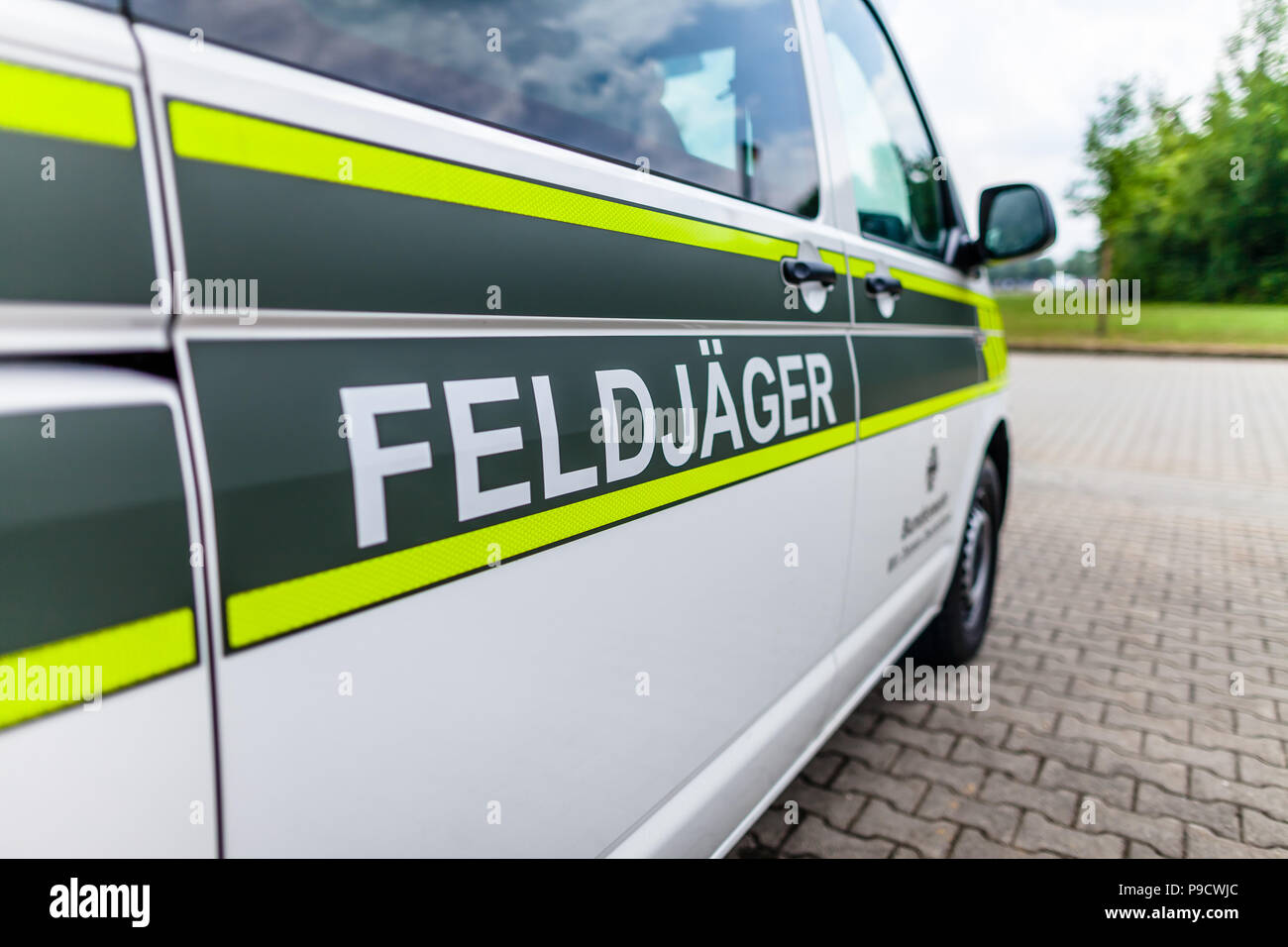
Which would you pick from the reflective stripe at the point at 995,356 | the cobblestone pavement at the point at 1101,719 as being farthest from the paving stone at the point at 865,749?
the reflective stripe at the point at 995,356

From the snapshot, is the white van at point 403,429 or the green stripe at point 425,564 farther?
the green stripe at point 425,564

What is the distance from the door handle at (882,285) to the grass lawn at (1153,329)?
6.52m

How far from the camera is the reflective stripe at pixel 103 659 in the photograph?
57cm

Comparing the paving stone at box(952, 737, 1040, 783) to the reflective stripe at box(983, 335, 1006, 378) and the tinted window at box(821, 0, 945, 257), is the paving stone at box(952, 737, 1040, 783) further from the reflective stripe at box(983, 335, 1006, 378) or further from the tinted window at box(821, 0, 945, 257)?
the tinted window at box(821, 0, 945, 257)

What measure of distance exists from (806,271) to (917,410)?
0.78 metres

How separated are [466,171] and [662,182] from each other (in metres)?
0.46

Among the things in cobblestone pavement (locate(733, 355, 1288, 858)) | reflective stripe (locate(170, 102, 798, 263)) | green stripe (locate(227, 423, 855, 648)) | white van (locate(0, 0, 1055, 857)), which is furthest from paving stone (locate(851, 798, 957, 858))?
reflective stripe (locate(170, 102, 798, 263))

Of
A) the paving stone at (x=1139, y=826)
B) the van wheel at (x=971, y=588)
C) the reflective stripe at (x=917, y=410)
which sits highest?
the reflective stripe at (x=917, y=410)

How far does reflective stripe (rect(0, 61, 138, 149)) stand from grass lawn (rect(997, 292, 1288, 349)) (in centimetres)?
831

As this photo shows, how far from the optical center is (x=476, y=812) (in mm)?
964

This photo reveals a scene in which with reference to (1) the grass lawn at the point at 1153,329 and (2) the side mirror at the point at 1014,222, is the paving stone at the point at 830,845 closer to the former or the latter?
(2) the side mirror at the point at 1014,222

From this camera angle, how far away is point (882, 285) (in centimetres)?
202

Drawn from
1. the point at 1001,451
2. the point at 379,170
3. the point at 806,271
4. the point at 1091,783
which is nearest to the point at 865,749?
the point at 1091,783

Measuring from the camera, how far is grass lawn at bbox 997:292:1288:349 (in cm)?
1016
